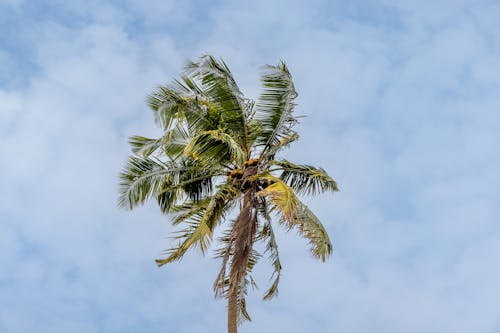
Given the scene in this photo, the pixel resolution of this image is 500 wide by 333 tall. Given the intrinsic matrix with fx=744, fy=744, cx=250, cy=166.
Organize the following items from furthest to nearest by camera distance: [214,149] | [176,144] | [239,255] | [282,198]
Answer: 1. [176,144]
2. [214,149]
3. [239,255]
4. [282,198]

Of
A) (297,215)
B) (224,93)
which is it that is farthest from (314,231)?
(224,93)

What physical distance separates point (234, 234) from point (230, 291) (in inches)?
53.2

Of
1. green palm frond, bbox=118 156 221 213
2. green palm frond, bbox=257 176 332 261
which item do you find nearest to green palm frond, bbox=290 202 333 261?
green palm frond, bbox=257 176 332 261

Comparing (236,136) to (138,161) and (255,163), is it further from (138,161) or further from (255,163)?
(138,161)

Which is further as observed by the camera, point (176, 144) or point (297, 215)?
point (176, 144)

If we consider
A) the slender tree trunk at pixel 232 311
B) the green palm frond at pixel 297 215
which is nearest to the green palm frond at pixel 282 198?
the green palm frond at pixel 297 215

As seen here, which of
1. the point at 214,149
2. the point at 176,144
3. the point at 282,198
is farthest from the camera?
the point at 176,144

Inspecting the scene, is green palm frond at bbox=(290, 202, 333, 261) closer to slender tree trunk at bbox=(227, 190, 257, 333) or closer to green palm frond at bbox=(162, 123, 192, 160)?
slender tree trunk at bbox=(227, 190, 257, 333)

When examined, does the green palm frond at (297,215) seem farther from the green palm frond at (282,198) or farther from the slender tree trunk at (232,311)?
the slender tree trunk at (232,311)

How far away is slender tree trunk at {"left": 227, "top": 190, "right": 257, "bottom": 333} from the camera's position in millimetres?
17500

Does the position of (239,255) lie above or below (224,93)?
below

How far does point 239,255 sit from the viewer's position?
17594 mm

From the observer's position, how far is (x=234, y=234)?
17844 millimetres

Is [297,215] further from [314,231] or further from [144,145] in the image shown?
[144,145]
